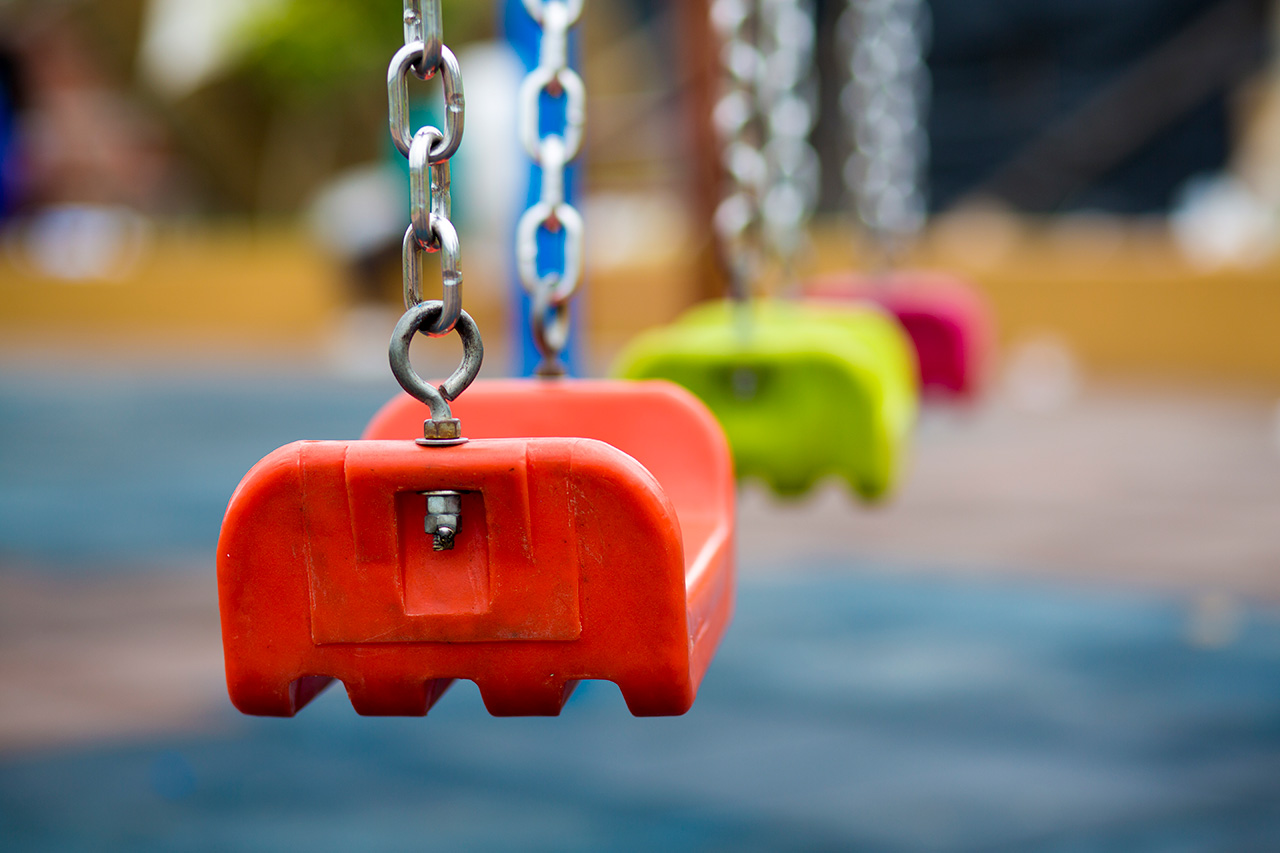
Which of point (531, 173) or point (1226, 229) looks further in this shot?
point (1226, 229)

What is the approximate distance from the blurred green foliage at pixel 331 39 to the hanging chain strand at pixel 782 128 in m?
12.8

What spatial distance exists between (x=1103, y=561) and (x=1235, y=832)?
2.23 m

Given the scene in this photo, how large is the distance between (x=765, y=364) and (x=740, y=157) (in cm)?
39

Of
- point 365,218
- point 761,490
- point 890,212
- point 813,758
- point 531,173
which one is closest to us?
point 531,173

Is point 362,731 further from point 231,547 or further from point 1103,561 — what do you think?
point 1103,561

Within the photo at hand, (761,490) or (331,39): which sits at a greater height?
(331,39)

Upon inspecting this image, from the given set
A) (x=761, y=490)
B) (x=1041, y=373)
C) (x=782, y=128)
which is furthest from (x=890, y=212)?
(x=1041, y=373)

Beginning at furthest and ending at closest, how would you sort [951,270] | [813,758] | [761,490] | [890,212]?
[951,270] → [761,490] → [890,212] → [813,758]

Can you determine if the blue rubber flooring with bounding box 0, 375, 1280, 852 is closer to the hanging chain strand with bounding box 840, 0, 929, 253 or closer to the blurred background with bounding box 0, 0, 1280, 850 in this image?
the blurred background with bounding box 0, 0, 1280, 850

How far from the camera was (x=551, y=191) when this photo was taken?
157cm

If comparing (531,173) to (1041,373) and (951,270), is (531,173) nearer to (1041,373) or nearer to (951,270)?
(1041,373)

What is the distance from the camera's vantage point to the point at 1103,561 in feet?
14.6

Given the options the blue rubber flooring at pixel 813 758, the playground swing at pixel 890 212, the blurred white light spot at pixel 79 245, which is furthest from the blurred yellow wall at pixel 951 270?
the blue rubber flooring at pixel 813 758

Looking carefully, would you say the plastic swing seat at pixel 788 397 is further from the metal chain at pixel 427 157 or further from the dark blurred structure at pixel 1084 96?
the dark blurred structure at pixel 1084 96
